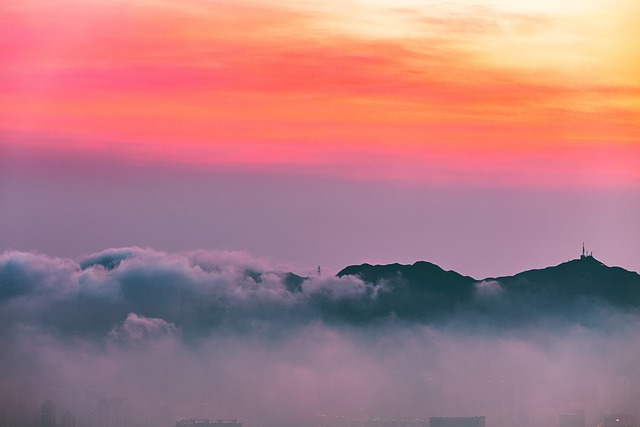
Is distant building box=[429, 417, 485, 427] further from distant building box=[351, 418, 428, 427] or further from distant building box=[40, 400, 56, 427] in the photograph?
distant building box=[40, 400, 56, 427]

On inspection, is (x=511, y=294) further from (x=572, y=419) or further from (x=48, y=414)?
(x=48, y=414)

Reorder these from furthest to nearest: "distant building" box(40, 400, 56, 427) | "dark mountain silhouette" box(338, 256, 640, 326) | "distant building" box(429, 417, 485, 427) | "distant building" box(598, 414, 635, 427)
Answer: "dark mountain silhouette" box(338, 256, 640, 326), "distant building" box(429, 417, 485, 427), "distant building" box(598, 414, 635, 427), "distant building" box(40, 400, 56, 427)

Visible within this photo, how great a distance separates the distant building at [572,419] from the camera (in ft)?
Answer: 202

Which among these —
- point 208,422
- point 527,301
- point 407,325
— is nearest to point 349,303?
point 407,325

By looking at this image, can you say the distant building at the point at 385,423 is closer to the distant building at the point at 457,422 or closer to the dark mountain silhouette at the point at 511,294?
the distant building at the point at 457,422

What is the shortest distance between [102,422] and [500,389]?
2182cm

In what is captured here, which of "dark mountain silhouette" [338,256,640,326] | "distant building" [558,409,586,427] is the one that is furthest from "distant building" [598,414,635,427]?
"dark mountain silhouette" [338,256,640,326]

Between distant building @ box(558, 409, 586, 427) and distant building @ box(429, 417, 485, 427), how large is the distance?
3.32 meters

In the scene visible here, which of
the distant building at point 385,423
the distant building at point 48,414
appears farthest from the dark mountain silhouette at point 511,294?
the distant building at point 48,414

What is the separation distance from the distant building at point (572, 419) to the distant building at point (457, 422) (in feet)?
10.9

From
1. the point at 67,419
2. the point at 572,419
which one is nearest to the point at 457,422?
the point at 572,419

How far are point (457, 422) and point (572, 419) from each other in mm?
4582

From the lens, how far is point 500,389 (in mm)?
72375

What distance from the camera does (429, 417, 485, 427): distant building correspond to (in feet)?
200
